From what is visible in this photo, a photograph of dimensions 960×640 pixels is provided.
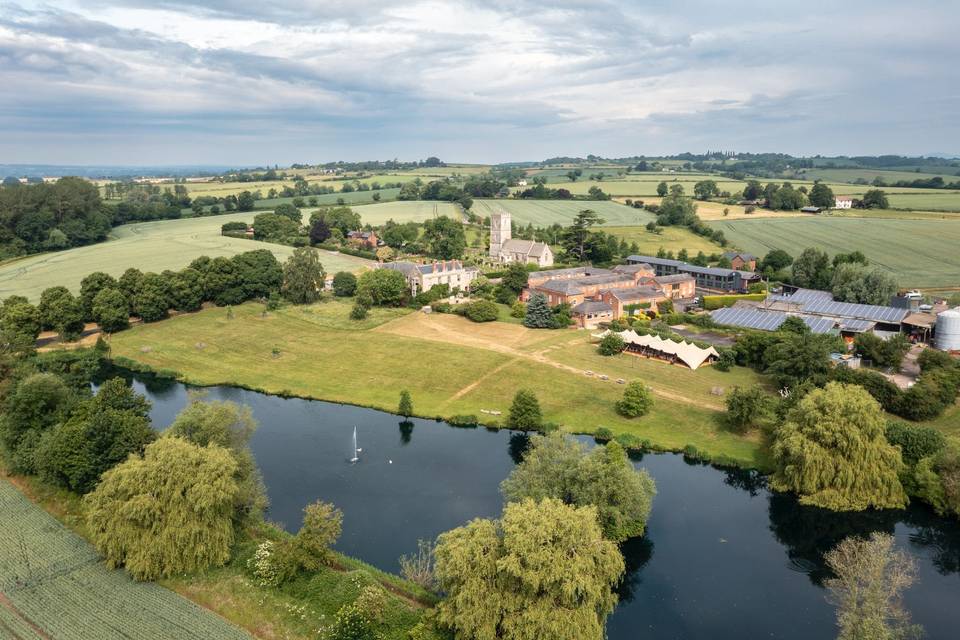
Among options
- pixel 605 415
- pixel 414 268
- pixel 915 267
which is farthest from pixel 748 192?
pixel 605 415

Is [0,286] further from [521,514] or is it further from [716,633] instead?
[716,633]

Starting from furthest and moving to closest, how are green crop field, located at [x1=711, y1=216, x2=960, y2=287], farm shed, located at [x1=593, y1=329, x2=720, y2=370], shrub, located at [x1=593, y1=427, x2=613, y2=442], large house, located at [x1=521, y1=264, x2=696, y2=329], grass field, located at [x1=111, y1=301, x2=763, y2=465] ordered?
green crop field, located at [x1=711, y1=216, x2=960, y2=287]
large house, located at [x1=521, y1=264, x2=696, y2=329]
farm shed, located at [x1=593, y1=329, x2=720, y2=370]
grass field, located at [x1=111, y1=301, x2=763, y2=465]
shrub, located at [x1=593, y1=427, x2=613, y2=442]

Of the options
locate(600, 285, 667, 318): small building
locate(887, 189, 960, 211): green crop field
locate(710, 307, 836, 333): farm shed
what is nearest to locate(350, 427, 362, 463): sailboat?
locate(600, 285, 667, 318): small building

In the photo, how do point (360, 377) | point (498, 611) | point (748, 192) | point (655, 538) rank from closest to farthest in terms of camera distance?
point (498, 611) → point (655, 538) → point (360, 377) → point (748, 192)

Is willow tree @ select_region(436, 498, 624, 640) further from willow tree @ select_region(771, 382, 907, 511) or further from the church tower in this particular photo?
the church tower

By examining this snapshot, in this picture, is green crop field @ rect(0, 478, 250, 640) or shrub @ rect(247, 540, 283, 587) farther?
shrub @ rect(247, 540, 283, 587)

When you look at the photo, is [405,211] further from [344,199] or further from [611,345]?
[611,345]

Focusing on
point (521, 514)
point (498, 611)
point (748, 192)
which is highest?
point (748, 192)
